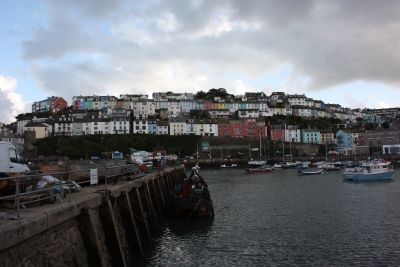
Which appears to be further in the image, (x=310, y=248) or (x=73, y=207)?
(x=310, y=248)

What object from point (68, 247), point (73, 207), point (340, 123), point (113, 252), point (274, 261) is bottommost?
point (274, 261)

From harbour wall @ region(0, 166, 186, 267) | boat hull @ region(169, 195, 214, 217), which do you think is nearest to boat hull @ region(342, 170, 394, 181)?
boat hull @ region(169, 195, 214, 217)

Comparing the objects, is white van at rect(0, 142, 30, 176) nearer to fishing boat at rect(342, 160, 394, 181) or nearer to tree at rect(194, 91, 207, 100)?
fishing boat at rect(342, 160, 394, 181)

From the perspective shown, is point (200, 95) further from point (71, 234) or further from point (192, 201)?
point (71, 234)

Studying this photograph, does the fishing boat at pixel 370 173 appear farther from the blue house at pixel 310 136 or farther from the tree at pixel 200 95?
the tree at pixel 200 95

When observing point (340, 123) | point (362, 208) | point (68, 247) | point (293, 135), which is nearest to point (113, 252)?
point (68, 247)

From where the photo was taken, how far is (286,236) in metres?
19.6

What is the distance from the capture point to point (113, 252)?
12383mm

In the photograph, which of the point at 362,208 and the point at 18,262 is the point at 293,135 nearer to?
the point at 362,208

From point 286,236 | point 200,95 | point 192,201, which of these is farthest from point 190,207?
point 200,95

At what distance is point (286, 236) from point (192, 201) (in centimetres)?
751

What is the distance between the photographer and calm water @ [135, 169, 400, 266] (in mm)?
15702

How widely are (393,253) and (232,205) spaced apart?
16.6m

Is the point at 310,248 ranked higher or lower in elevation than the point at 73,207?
lower
